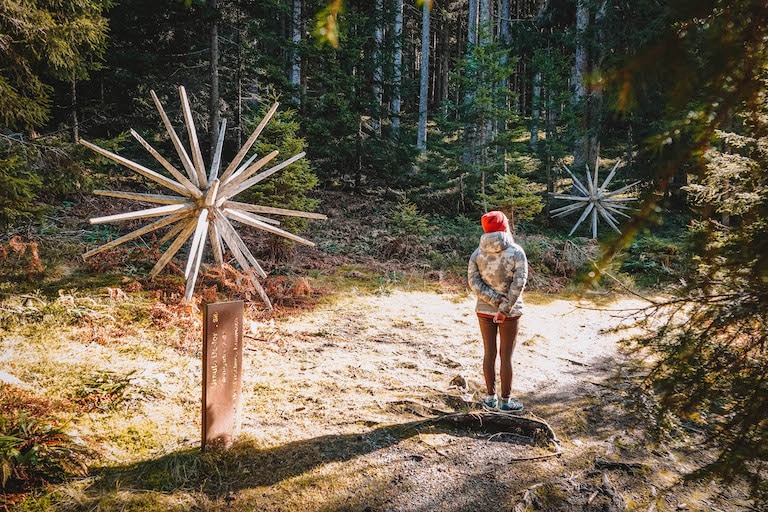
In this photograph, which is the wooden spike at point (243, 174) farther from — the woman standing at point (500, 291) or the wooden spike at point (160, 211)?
the woman standing at point (500, 291)

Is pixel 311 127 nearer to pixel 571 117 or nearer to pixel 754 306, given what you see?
pixel 571 117

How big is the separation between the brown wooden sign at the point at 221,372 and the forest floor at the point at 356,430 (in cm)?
18

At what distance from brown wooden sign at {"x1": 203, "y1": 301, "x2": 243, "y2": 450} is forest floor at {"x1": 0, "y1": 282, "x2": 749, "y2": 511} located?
184mm

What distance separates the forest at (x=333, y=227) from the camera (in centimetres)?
182

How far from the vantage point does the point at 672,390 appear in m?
2.11

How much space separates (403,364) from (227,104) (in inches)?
570

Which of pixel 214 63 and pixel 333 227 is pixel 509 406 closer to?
pixel 333 227

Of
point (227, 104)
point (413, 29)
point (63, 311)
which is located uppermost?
point (413, 29)

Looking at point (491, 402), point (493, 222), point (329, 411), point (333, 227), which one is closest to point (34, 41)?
point (329, 411)

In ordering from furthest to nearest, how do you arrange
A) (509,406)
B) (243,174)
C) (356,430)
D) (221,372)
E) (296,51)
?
(296,51) < (243,174) < (509,406) < (356,430) < (221,372)

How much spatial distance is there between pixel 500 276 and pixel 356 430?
85.9 inches

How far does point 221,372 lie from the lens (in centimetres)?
356

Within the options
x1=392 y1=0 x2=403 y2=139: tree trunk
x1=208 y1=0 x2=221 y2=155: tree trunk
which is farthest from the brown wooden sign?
x1=392 y1=0 x2=403 y2=139: tree trunk

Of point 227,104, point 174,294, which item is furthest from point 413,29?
point 174,294
